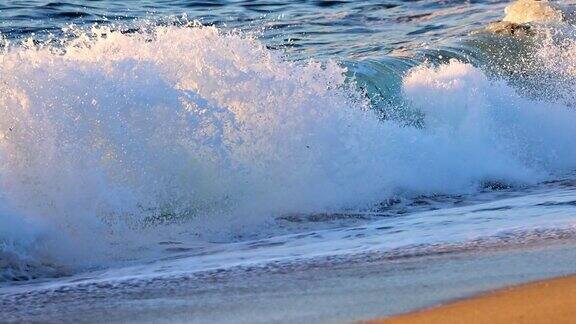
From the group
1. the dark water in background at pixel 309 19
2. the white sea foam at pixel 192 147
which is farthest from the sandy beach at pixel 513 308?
the dark water in background at pixel 309 19

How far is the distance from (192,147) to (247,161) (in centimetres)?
39

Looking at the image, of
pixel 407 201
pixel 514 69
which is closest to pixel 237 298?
pixel 407 201

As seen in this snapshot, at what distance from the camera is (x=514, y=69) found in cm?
1240

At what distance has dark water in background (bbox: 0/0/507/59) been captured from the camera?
13.6m

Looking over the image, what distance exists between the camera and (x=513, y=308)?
→ 4.20 metres

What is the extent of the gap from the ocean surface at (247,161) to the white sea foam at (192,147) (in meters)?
0.01

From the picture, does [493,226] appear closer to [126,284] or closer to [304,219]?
[304,219]

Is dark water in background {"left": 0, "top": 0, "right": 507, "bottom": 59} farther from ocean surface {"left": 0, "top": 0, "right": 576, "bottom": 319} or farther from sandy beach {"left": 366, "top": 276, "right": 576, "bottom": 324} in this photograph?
sandy beach {"left": 366, "top": 276, "right": 576, "bottom": 324}

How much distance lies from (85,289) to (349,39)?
31.1 ft

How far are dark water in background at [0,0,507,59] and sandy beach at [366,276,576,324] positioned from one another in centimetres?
833

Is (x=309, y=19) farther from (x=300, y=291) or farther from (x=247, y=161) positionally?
(x=300, y=291)

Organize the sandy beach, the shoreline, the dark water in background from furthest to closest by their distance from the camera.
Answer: the dark water in background, the shoreline, the sandy beach

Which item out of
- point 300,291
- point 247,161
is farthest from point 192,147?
point 300,291

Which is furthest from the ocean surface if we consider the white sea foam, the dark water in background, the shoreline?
the dark water in background
